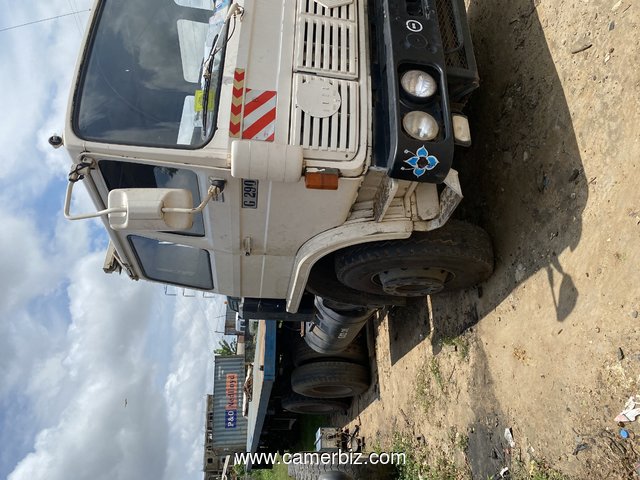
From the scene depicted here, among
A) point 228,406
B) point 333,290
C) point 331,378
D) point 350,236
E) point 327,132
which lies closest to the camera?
point 327,132

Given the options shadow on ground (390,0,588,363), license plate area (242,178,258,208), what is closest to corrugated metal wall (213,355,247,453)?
shadow on ground (390,0,588,363)

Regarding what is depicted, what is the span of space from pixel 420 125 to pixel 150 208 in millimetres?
1506

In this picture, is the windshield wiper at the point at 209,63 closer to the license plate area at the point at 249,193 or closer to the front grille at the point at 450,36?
the license plate area at the point at 249,193

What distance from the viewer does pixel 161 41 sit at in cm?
326

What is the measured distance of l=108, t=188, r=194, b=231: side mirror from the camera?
108 inches

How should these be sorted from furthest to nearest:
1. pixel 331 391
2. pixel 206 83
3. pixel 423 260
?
pixel 331 391, pixel 423 260, pixel 206 83

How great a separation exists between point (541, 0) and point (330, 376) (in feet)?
15.9

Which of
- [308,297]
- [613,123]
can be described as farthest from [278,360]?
[613,123]

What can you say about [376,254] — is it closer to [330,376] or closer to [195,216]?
[195,216]

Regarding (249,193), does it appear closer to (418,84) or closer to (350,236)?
(350,236)

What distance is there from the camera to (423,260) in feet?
11.2

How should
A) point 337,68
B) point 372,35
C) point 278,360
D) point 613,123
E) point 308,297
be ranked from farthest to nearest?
point 278,360, point 308,297, point 372,35, point 337,68, point 613,123

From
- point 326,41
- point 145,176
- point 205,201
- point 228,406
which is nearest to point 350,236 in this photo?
point 205,201

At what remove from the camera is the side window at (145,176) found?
2.96m
